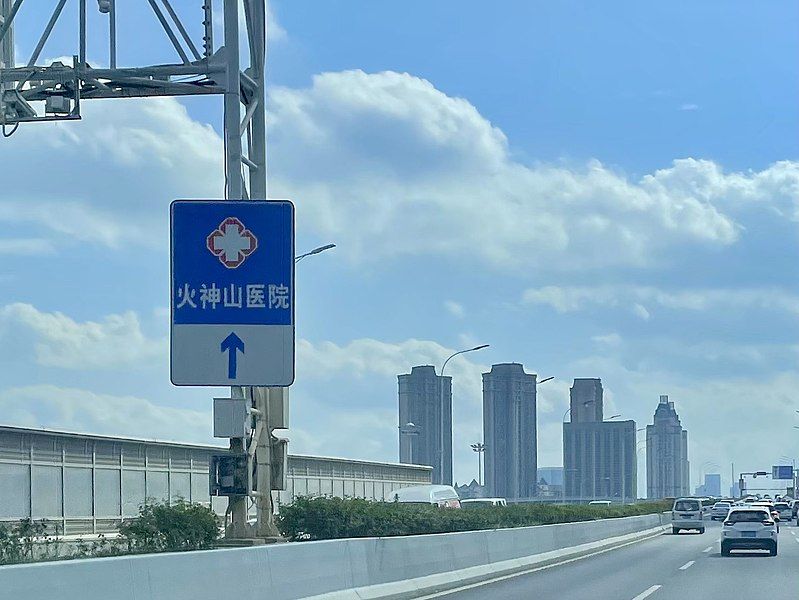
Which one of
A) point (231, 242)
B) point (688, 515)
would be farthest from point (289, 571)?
point (688, 515)

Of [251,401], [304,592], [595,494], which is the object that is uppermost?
[251,401]

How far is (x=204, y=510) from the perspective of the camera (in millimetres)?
20891

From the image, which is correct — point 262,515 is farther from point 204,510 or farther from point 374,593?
point 374,593

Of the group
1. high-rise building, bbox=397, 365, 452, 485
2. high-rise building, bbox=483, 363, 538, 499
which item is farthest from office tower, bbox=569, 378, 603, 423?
high-rise building, bbox=397, 365, 452, 485

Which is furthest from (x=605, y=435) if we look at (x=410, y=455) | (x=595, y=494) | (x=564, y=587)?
(x=564, y=587)

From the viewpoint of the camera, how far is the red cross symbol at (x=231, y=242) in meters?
15.7

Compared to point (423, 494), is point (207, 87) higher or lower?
higher

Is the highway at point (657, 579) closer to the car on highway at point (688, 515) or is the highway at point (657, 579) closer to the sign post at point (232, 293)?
the sign post at point (232, 293)

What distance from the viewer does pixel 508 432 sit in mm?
102000

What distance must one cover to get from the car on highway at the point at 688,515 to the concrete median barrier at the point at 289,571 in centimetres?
3370

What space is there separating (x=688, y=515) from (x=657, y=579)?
37558 mm

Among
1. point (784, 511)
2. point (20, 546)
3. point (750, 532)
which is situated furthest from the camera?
point (784, 511)

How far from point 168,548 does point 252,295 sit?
5.81 metres

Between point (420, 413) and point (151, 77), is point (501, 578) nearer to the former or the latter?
point (151, 77)
